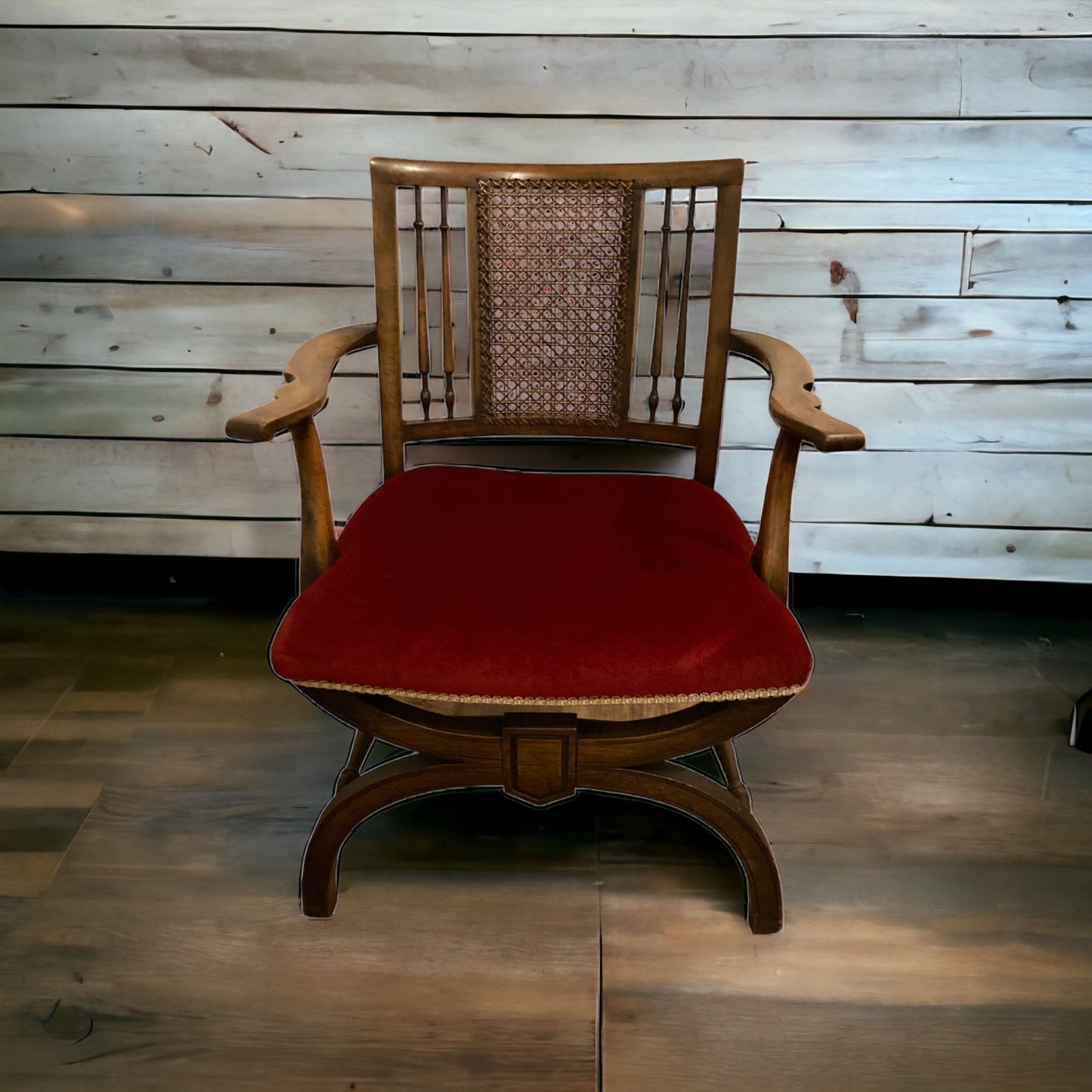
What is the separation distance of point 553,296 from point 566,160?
0.36 metres

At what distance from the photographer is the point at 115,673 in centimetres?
181

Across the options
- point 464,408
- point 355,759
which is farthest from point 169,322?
point 355,759

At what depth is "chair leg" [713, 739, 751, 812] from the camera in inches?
54.4

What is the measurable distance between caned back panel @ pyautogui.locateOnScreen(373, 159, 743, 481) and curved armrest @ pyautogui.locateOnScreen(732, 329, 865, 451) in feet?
0.25

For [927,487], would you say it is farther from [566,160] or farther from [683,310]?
[566,160]

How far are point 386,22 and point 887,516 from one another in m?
1.32

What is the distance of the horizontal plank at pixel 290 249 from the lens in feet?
5.60

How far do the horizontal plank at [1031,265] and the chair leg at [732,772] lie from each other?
98cm

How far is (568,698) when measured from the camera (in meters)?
1.01

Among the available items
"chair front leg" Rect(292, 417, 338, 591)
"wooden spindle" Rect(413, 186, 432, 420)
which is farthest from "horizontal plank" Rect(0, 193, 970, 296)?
"chair front leg" Rect(292, 417, 338, 591)

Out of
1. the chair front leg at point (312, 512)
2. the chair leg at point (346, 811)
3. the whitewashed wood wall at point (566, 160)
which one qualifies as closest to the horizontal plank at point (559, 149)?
the whitewashed wood wall at point (566, 160)

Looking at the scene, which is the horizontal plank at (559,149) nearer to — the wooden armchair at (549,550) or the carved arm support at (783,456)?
the wooden armchair at (549,550)

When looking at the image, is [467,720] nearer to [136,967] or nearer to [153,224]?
[136,967]

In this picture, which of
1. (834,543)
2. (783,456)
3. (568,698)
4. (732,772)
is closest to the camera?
(568,698)
